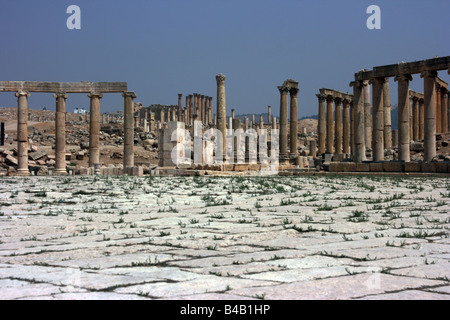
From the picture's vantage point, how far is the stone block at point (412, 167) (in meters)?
24.9

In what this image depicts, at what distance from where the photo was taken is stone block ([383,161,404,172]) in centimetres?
2570

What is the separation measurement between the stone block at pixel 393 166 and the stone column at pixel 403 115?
186cm

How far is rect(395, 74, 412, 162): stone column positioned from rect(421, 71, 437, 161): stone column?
41.4 inches

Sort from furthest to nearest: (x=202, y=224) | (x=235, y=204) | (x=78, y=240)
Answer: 1. (x=235, y=204)
2. (x=202, y=224)
3. (x=78, y=240)

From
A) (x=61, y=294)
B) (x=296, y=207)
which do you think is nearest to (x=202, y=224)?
(x=296, y=207)

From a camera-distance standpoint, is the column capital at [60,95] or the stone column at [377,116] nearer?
the stone column at [377,116]

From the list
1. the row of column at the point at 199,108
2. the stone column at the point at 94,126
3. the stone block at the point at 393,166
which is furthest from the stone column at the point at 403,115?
the row of column at the point at 199,108

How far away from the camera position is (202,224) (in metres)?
8.30

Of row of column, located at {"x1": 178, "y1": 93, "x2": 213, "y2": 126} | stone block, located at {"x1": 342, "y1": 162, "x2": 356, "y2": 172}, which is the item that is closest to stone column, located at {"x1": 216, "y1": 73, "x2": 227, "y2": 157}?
stone block, located at {"x1": 342, "y1": 162, "x2": 356, "y2": 172}

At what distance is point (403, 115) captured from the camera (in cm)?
2769

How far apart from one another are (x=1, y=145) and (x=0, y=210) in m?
38.9

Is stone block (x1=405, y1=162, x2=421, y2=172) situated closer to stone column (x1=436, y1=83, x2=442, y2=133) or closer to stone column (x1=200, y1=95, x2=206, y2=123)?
stone column (x1=436, y1=83, x2=442, y2=133)

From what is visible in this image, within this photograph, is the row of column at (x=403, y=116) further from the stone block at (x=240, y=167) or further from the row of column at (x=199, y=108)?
the row of column at (x=199, y=108)
